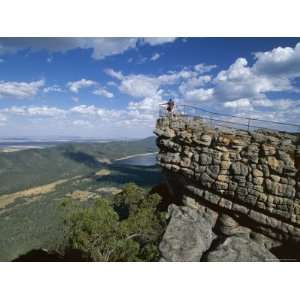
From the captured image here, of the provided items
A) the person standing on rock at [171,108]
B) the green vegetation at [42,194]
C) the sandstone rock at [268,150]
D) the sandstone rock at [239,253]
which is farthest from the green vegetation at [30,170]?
the sandstone rock at [268,150]

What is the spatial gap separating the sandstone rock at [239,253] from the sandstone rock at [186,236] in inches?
30.8

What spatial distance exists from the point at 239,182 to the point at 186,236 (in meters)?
4.13

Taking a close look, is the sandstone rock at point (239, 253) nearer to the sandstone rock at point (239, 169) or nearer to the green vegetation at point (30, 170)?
the sandstone rock at point (239, 169)

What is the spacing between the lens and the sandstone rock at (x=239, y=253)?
1133cm

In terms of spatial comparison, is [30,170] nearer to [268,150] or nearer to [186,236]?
[186,236]

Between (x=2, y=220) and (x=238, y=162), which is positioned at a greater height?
(x=238, y=162)

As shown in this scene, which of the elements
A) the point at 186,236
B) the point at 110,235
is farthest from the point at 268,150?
the point at 110,235

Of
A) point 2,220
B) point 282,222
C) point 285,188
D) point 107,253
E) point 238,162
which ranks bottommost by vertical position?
point 2,220

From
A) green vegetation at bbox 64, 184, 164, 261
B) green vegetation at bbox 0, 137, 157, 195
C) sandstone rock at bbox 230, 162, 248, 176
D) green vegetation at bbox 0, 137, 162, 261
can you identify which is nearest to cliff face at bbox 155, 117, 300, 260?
sandstone rock at bbox 230, 162, 248, 176

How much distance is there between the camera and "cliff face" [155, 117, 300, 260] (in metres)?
13.4

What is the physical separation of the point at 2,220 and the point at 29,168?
90.3m

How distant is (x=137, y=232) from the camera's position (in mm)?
14273
